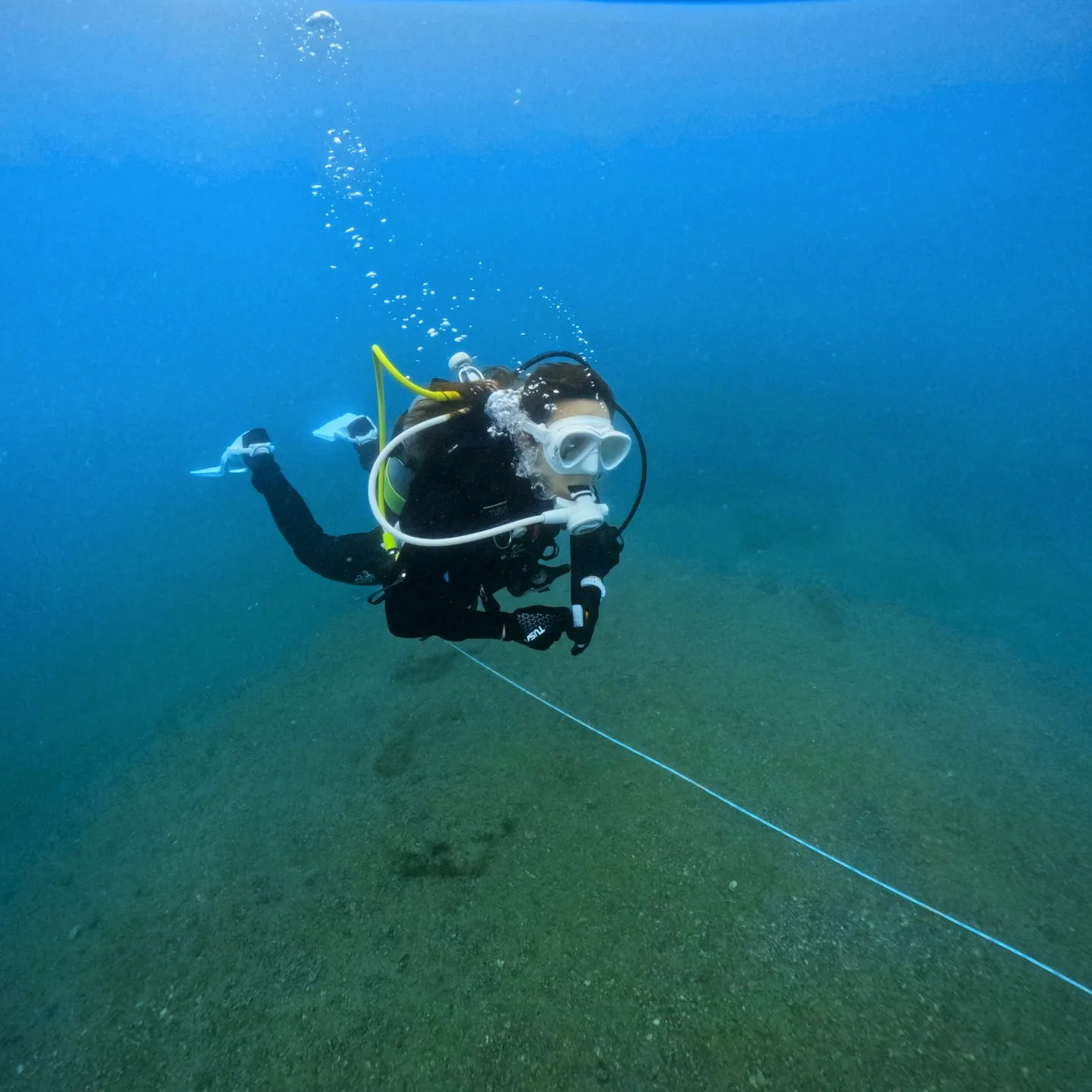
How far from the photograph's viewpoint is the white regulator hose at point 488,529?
2.38 metres

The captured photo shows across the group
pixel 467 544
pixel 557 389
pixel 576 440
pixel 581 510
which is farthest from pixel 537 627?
pixel 557 389

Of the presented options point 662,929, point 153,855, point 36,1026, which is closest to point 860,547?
point 662,929

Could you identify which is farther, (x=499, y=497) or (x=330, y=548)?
(x=330, y=548)

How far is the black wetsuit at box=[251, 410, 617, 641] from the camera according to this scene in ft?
8.84

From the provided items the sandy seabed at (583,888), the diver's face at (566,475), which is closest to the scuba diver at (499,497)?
the diver's face at (566,475)

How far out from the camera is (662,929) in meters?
3.59

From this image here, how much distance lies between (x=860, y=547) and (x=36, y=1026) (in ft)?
34.5

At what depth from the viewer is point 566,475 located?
2.71 m

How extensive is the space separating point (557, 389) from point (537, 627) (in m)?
1.25

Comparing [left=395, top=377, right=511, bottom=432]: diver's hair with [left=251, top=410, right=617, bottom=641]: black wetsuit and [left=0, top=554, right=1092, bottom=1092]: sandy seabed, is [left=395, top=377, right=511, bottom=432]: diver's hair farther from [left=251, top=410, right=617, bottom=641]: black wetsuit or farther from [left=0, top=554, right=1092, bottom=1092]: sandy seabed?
[left=0, top=554, right=1092, bottom=1092]: sandy seabed

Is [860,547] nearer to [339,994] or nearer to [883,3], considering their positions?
[339,994]

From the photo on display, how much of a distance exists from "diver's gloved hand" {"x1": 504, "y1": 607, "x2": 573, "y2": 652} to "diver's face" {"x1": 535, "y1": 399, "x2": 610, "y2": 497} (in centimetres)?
66

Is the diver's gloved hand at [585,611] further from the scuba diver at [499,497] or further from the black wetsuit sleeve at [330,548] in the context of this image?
the black wetsuit sleeve at [330,548]

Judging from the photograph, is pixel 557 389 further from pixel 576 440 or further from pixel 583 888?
pixel 583 888
